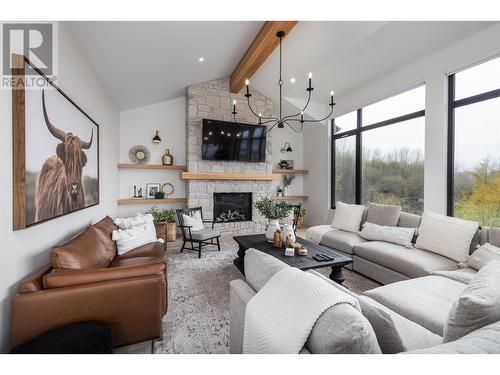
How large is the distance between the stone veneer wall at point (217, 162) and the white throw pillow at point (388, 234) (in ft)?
8.26

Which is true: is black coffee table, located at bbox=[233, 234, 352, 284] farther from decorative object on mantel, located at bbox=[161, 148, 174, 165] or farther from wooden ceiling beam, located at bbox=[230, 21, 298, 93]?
wooden ceiling beam, located at bbox=[230, 21, 298, 93]

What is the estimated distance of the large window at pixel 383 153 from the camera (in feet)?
11.8

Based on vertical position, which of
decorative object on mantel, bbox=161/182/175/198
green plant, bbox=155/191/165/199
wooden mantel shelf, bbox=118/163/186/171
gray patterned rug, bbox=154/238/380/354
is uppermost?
wooden mantel shelf, bbox=118/163/186/171

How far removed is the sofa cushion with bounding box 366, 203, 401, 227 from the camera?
3.18m

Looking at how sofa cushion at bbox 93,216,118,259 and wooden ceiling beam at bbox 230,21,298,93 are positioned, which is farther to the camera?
wooden ceiling beam at bbox 230,21,298,93

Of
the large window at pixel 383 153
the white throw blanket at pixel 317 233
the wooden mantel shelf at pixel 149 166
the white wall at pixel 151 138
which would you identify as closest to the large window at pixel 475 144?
the large window at pixel 383 153

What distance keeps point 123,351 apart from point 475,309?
2041mm

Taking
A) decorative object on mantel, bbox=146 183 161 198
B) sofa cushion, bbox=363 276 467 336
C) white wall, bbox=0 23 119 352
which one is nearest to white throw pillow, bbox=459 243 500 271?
sofa cushion, bbox=363 276 467 336

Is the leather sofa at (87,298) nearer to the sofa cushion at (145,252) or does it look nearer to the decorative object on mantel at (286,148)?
the sofa cushion at (145,252)

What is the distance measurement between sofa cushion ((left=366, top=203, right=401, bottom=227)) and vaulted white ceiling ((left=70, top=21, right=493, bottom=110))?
2.30 metres

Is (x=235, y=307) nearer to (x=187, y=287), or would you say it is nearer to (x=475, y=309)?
(x=475, y=309)

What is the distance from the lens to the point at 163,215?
4.57 metres

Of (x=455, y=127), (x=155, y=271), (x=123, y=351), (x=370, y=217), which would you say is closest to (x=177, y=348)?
(x=123, y=351)

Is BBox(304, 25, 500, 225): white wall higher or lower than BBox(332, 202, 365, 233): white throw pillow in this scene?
higher
